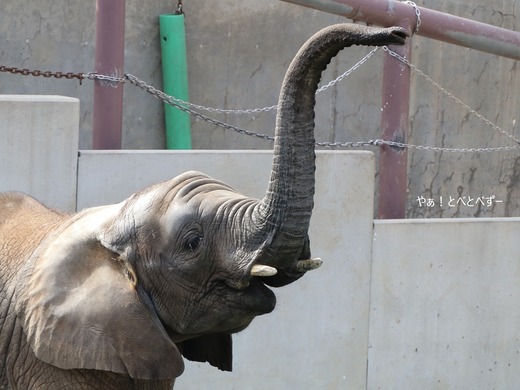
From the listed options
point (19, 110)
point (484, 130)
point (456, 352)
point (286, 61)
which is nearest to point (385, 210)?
point (456, 352)

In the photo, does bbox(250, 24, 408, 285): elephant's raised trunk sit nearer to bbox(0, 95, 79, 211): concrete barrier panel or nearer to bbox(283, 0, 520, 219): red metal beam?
bbox(0, 95, 79, 211): concrete barrier panel

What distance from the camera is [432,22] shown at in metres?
7.51

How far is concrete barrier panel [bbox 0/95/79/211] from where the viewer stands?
616cm

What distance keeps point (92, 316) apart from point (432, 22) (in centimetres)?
369

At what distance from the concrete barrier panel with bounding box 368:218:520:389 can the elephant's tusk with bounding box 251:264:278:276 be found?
3.20m

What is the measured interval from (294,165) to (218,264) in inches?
19.4

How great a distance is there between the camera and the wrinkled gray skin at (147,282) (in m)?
4.18

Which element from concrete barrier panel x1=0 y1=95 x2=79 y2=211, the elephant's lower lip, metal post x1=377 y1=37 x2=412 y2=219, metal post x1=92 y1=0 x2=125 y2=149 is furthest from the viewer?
metal post x1=377 y1=37 x2=412 y2=219

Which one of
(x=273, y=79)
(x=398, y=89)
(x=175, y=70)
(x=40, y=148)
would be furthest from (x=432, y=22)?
Result: (x=273, y=79)

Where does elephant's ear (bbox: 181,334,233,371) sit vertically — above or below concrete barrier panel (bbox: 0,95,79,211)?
below

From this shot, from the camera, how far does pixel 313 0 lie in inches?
279

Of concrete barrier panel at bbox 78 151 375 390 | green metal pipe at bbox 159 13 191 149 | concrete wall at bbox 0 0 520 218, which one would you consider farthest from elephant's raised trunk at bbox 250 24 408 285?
concrete wall at bbox 0 0 520 218

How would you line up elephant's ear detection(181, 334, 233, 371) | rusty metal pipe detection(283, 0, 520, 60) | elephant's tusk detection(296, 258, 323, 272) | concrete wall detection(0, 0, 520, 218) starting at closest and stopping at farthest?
elephant's tusk detection(296, 258, 323, 272) → elephant's ear detection(181, 334, 233, 371) → rusty metal pipe detection(283, 0, 520, 60) → concrete wall detection(0, 0, 520, 218)

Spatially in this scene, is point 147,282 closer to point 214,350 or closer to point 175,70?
point 214,350
